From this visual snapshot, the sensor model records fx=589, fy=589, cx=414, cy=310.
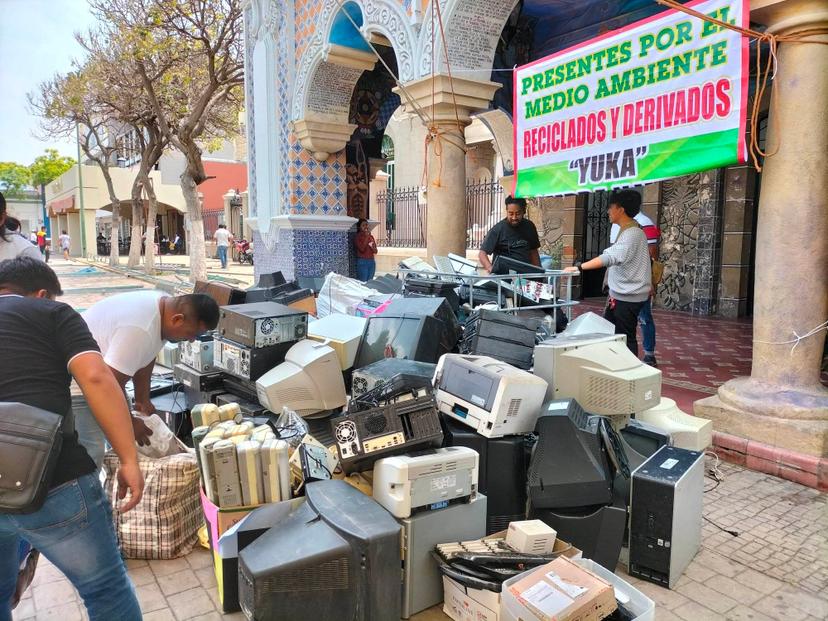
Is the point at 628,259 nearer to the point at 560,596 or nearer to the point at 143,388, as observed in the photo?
the point at 560,596

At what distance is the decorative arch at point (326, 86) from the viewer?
7.48 m

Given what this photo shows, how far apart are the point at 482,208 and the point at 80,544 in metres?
12.1

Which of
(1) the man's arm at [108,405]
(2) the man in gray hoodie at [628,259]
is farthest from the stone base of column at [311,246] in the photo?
(1) the man's arm at [108,405]

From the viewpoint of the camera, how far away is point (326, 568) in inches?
81.7

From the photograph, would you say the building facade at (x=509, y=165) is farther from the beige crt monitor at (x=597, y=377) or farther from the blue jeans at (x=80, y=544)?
the blue jeans at (x=80, y=544)

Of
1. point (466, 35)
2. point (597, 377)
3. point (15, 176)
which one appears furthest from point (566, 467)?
point (15, 176)

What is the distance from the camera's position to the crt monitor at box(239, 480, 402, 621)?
6.67 feet

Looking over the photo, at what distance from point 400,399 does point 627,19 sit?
6.95 m

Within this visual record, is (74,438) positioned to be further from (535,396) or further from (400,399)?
(535,396)

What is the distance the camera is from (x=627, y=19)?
7.51 metres

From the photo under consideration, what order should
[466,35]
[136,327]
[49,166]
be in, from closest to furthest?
[136,327] < [466,35] < [49,166]

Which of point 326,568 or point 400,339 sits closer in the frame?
point 326,568

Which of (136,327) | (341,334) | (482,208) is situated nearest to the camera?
(136,327)

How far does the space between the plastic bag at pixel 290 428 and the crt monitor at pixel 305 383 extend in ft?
0.41
